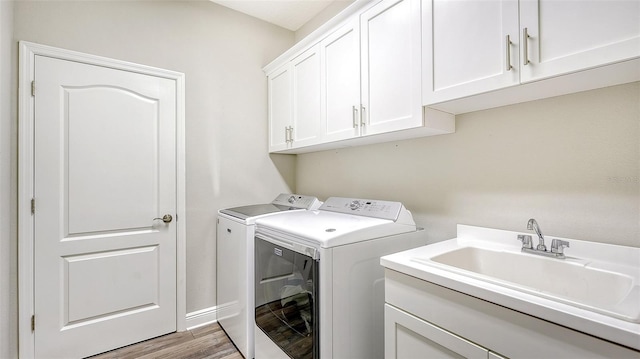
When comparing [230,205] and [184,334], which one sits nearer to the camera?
[184,334]

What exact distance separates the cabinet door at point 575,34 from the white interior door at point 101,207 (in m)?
2.26

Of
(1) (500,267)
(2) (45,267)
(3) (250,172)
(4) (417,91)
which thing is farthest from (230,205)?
(1) (500,267)

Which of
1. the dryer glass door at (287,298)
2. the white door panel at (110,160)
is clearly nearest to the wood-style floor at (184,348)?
the dryer glass door at (287,298)

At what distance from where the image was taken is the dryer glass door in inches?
54.9

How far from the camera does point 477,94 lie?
3.95 feet

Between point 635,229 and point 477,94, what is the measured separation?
78cm

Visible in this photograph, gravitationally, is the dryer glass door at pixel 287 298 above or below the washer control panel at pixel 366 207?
below

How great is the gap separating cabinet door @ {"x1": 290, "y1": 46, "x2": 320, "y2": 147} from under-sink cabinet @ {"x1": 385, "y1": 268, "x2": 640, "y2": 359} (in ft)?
4.12

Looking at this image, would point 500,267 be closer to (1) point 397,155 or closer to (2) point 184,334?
(1) point 397,155

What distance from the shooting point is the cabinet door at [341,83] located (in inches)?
68.9

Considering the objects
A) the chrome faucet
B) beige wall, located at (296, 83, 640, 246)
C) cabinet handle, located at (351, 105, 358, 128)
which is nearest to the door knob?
cabinet handle, located at (351, 105, 358, 128)

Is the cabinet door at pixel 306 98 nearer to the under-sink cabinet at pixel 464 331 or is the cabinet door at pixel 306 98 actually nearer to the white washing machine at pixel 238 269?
the white washing machine at pixel 238 269

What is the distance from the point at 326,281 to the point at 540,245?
94 cm

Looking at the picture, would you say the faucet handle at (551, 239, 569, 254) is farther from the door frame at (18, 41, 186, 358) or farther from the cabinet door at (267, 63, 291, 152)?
the door frame at (18, 41, 186, 358)
